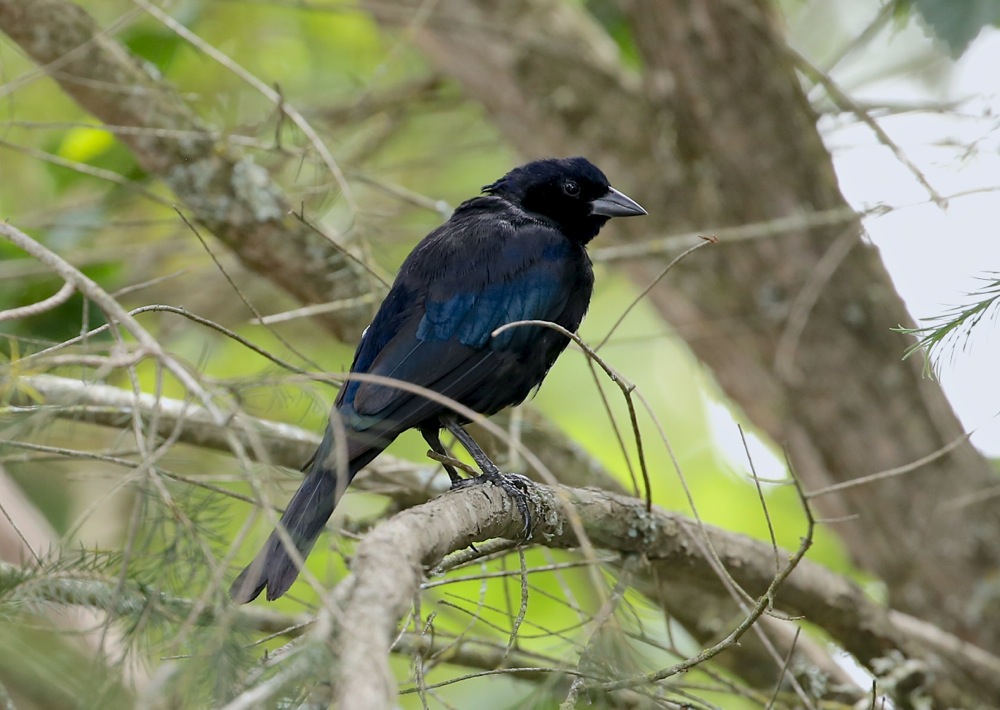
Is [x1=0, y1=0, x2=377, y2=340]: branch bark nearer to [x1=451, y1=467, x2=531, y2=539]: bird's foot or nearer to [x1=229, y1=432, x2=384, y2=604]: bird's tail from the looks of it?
[x1=451, y1=467, x2=531, y2=539]: bird's foot

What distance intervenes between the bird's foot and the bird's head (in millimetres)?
1179

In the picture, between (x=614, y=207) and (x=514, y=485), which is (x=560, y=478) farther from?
(x=514, y=485)

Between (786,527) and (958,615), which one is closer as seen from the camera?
(958,615)

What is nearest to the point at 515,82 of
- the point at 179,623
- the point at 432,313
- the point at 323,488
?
the point at 432,313

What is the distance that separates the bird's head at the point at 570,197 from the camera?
3986mm

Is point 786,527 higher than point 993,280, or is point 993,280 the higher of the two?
point 786,527

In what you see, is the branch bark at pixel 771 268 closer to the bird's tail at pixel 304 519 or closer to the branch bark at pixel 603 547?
the branch bark at pixel 603 547

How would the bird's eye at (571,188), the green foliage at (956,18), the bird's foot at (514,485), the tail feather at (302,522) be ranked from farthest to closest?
the bird's eye at (571,188), the green foliage at (956,18), the bird's foot at (514,485), the tail feather at (302,522)

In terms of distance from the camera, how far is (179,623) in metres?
1.76

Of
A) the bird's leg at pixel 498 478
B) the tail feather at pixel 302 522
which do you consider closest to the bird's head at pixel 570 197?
the bird's leg at pixel 498 478

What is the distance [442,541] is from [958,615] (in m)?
3.22

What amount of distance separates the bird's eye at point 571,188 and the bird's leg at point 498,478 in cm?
106

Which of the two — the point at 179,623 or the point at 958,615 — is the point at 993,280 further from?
the point at 958,615

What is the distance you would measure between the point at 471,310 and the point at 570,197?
0.86 m
